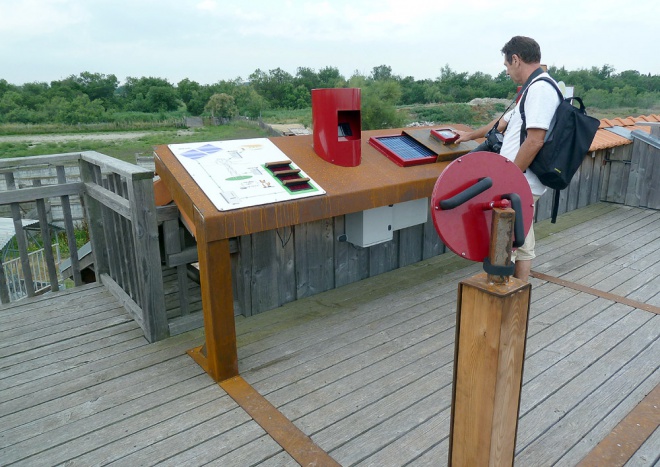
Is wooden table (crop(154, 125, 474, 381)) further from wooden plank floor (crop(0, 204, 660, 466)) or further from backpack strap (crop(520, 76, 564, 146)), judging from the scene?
backpack strap (crop(520, 76, 564, 146))

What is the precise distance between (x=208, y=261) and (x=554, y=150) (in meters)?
1.88

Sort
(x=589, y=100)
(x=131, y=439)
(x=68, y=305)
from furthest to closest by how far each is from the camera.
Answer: (x=589, y=100) → (x=68, y=305) → (x=131, y=439)

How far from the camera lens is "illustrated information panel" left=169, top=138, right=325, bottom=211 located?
8.54ft

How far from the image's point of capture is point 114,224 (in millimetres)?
3275

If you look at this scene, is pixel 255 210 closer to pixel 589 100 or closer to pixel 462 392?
pixel 462 392

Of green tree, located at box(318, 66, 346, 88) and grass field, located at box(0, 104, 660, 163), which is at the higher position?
green tree, located at box(318, 66, 346, 88)

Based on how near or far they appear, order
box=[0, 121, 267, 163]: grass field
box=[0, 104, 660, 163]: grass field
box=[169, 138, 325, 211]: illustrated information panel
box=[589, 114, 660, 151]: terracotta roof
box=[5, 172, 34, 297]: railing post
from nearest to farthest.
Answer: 1. box=[169, 138, 325, 211]: illustrated information panel
2. box=[5, 172, 34, 297]: railing post
3. box=[589, 114, 660, 151]: terracotta roof
4. box=[0, 121, 267, 163]: grass field
5. box=[0, 104, 660, 163]: grass field

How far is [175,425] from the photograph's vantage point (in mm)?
2211

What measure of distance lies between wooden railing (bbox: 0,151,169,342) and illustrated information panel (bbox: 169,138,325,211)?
0.31 meters

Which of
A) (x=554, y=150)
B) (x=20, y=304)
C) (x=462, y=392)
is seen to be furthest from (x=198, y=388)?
(x=554, y=150)

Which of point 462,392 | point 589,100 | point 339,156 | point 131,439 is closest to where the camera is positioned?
point 462,392

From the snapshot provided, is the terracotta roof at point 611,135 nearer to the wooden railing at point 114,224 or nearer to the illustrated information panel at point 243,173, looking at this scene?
the illustrated information panel at point 243,173

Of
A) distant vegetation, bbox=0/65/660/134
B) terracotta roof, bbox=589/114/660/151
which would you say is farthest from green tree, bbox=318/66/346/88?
terracotta roof, bbox=589/114/660/151

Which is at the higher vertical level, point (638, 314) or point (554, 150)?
point (554, 150)
